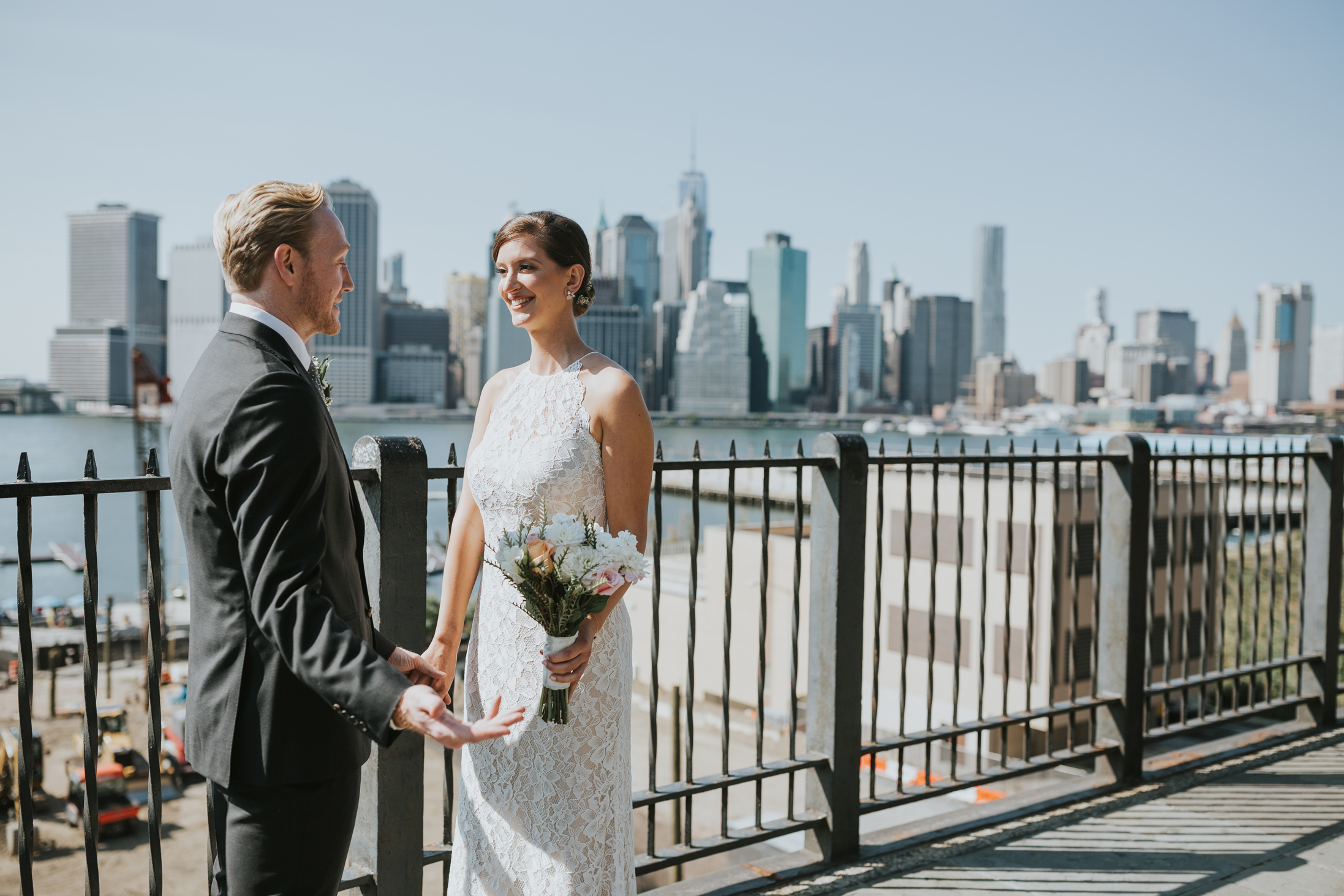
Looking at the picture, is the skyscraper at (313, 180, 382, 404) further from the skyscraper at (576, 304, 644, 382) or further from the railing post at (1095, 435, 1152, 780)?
the railing post at (1095, 435, 1152, 780)

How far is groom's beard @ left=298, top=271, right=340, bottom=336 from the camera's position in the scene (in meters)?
1.78

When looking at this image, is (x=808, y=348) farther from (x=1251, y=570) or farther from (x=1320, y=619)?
(x=1320, y=619)

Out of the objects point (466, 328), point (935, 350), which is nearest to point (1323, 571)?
point (466, 328)

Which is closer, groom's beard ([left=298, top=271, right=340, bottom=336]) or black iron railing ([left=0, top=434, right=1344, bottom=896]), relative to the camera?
groom's beard ([left=298, top=271, right=340, bottom=336])

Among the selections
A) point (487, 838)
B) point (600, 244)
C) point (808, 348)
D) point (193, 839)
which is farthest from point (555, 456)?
point (600, 244)

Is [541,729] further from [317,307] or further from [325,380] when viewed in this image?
[317,307]

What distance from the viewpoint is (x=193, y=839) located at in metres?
29.6

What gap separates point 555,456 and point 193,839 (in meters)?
33.3

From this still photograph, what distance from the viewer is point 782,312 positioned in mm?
151250

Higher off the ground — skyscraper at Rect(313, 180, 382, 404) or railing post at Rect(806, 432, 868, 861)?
skyscraper at Rect(313, 180, 382, 404)

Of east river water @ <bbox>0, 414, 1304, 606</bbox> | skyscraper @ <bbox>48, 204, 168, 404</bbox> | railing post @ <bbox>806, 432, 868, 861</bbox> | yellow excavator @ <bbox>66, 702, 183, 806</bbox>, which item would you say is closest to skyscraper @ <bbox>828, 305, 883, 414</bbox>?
east river water @ <bbox>0, 414, 1304, 606</bbox>

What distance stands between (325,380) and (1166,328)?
185396 millimetres

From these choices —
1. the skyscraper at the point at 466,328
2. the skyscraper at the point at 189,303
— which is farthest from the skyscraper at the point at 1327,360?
the skyscraper at the point at 189,303

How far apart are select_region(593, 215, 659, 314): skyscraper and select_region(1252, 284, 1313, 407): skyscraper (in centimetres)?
8634
